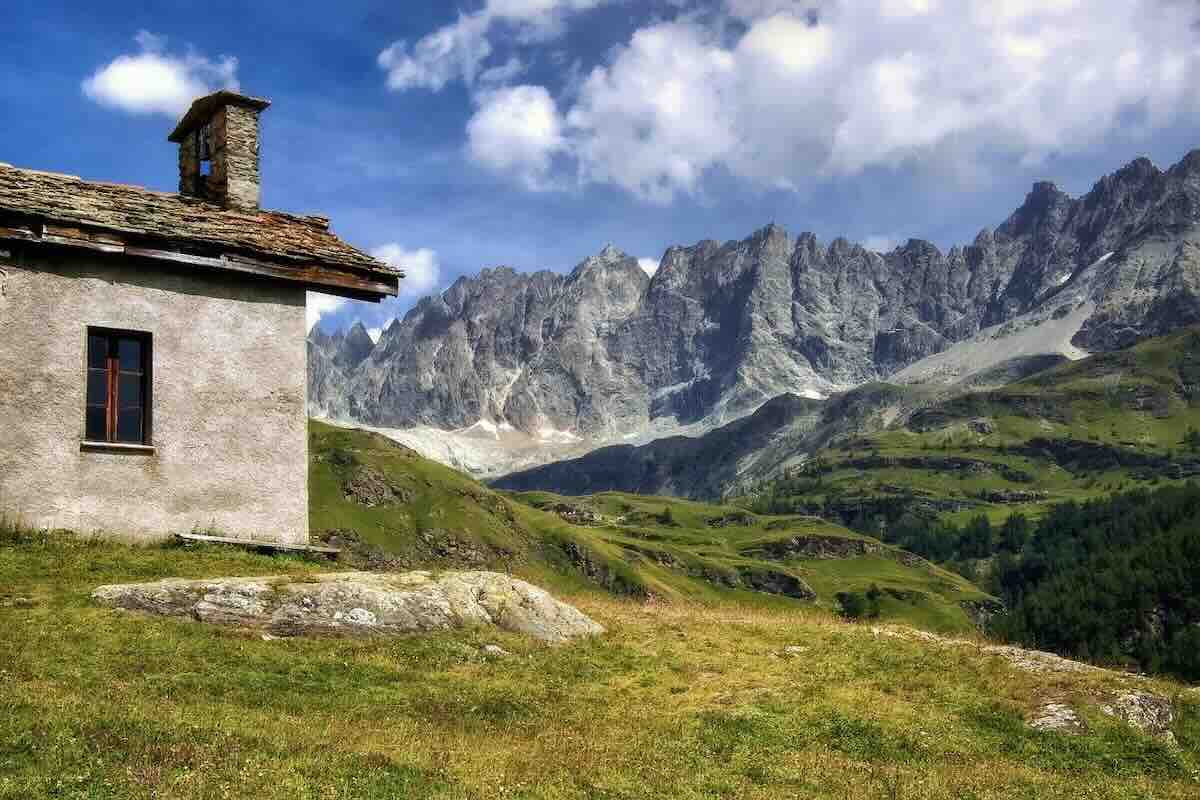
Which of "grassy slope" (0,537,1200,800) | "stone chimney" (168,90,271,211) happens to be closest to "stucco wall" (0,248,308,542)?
"grassy slope" (0,537,1200,800)

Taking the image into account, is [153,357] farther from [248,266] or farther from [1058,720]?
[1058,720]

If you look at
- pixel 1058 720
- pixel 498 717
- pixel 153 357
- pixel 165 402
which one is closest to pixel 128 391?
pixel 165 402

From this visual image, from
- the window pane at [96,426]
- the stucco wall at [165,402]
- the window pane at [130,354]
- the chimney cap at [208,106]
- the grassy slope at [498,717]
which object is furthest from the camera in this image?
the chimney cap at [208,106]

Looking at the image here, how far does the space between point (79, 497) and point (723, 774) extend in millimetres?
17898

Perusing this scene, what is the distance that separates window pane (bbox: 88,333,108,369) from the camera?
28.2 m

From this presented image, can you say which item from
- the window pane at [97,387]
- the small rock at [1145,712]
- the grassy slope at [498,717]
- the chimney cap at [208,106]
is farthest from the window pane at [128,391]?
the small rock at [1145,712]

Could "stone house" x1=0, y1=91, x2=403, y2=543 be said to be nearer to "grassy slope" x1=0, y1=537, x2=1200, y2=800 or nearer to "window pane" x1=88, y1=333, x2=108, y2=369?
"window pane" x1=88, y1=333, x2=108, y2=369

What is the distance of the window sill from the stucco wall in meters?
0.10

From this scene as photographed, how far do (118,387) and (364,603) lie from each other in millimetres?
9685

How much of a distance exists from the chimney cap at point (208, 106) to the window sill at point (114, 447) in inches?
431

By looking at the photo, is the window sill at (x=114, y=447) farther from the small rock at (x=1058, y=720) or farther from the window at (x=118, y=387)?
the small rock at (x=1058, y=720)

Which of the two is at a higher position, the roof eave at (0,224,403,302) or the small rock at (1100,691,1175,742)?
the roof eave at (0,224,403,302)

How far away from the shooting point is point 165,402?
2886 centimetres

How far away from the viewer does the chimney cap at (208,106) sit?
33062mm
